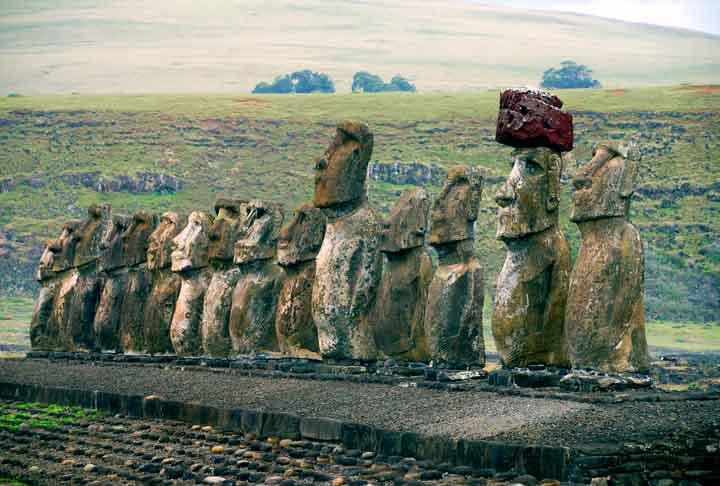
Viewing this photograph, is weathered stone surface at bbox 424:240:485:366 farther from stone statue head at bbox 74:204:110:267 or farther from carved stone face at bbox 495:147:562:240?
stone statue head at bbox 74:204:110:267

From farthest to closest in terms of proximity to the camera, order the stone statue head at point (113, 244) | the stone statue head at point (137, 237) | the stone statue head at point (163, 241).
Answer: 1. the stone statue head at point (113, 244)
2. the stone statue head at point (137, 237)
3. the stone statue head at point (163, 241)

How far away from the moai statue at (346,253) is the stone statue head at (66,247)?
9.04 metres

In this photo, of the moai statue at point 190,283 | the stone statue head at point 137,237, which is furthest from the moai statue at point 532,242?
the stone statue head at point 137,237

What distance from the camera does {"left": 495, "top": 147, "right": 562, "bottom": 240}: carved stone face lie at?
19.9 m

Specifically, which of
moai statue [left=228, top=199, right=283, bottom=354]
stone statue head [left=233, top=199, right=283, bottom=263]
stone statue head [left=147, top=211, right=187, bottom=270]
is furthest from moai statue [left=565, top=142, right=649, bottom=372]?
stone statue head [left=147, top=211, right=187, bottom=270]

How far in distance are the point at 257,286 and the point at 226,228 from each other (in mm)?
1511

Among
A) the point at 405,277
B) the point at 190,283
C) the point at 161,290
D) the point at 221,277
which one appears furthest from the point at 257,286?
the point at 405,277

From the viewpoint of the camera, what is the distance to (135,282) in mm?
29703

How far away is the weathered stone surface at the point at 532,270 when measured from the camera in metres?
19.8

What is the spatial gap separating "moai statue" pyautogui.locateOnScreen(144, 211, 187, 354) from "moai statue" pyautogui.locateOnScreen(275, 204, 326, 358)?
12.6 feet

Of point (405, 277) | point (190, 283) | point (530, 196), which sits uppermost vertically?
point (530, 196)

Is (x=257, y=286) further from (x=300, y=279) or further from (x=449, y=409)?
(x=449, y=409)

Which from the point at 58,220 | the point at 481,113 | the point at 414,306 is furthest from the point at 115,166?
the point at 414,306

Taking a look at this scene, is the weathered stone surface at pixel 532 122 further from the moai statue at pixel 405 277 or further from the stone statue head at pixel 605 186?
the moai statue at pixel 405 277
